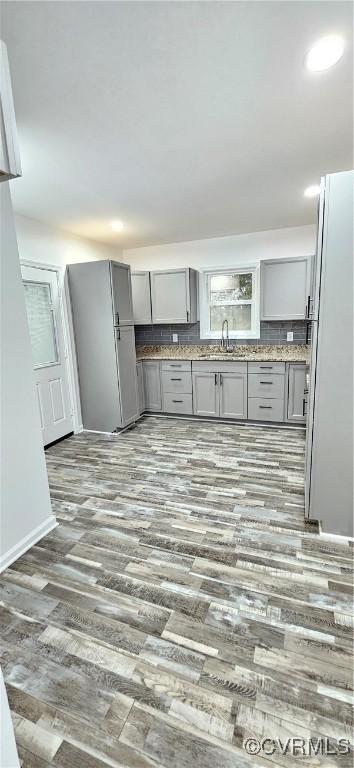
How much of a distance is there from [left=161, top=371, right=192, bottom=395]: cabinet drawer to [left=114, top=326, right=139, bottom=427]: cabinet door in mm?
448

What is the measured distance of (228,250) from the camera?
4844 mm

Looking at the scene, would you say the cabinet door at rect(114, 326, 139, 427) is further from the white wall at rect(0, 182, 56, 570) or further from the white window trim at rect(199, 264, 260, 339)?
the white wall at rect(0, 182, 56, 570)

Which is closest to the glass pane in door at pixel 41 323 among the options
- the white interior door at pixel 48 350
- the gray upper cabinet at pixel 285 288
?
the white interior door at pixel 48 350

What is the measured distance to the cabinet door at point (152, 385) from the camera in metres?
4.93

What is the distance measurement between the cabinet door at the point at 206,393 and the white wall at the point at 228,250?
5.53ft

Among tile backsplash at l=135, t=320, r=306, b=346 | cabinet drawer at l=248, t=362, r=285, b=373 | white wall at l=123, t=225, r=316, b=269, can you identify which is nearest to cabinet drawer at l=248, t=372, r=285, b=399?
cabinet drawer at l=248, t=362, r=285, b=373

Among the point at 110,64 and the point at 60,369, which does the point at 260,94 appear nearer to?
the point at 110,64

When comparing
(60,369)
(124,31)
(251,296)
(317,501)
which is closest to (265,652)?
(317,501)

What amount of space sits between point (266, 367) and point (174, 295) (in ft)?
5.58

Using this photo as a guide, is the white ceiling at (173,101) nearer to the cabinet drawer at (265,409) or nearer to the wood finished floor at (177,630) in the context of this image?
the cabinet drawer at (265,409)

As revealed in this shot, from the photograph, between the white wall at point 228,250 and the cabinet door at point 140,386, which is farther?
the cabinet door at point 140,386

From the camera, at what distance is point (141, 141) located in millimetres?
2131

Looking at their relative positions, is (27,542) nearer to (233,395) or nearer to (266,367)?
(233,395)

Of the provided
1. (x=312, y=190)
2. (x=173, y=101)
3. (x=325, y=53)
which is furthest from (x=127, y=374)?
(x=325, y=53)
